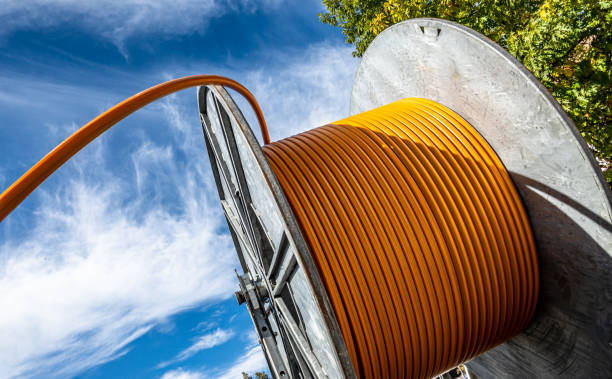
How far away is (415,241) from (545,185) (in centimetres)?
136

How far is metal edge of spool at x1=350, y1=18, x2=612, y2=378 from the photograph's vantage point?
3.04 meters

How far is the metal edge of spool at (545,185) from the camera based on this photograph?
3.04 m

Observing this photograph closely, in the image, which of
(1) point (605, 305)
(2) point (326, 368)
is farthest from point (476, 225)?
(2) point (326, 368)

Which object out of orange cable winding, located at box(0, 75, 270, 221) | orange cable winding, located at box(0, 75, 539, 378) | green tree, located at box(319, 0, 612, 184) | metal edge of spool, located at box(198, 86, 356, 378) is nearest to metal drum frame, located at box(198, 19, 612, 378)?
metal edge of spool, located at box(198, 86, 356, 378)

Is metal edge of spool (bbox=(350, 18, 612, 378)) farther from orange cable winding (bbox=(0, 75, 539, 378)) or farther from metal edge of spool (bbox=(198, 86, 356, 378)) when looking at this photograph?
metal edge of spool (bbox=(198, 86, 356, 378))

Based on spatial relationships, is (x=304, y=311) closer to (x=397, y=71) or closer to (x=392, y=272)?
(x=392, y=272)

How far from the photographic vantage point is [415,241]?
3236 millimetres

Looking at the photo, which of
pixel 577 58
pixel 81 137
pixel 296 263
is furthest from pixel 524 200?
pixel 577 58

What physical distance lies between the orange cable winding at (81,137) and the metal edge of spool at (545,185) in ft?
8.51

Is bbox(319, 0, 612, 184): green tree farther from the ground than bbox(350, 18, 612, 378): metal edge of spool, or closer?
farther from the ground

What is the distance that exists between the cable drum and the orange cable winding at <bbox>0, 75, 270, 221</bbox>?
1.20m

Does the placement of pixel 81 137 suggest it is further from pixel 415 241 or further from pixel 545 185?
pixel 545 185

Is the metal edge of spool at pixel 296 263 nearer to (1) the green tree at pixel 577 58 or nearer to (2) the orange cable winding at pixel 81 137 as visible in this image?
(2) the orange cable winding at pixel 81 137

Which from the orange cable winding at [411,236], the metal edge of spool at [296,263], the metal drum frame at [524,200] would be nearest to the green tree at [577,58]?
the metal drum frame at [524,200]
